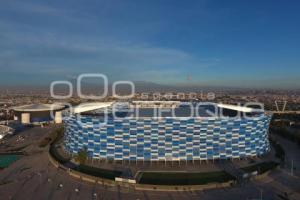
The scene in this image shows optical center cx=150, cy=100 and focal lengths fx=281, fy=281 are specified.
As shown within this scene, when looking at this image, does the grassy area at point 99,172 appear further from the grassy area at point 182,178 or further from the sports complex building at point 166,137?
the grassy area at point 182,178

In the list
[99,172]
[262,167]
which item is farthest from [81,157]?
[262,167]

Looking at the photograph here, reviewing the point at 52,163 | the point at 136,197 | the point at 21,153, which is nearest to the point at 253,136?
the point at 136,197

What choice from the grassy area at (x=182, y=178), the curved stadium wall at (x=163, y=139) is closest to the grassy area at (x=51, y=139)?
the curved stadium wall at (x=163, y=139)

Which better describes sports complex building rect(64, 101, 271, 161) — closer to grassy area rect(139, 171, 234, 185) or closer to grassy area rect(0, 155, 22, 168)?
grassy area rect(139, 171, 234, 185)

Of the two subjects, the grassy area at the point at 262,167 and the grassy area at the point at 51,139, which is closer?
the grassy area at the point at 262,167

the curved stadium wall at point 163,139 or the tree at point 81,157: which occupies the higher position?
the curved stadium wall at point 163,139

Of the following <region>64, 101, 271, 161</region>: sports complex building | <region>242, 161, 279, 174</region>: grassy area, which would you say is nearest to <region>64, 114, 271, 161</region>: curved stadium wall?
<region>64, 101, 271, 161</region>: sports complex building
